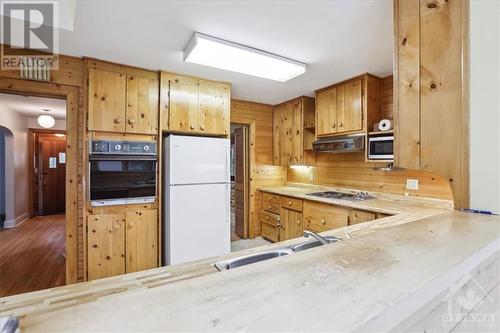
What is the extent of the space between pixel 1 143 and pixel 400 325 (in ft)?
22.6

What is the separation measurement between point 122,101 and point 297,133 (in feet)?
8.33

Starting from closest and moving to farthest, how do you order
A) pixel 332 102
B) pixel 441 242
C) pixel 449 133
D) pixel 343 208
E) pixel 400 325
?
pixel 400 325, pixel 441 242, pixel 449 133, pixel 343 208, pixel 332 102

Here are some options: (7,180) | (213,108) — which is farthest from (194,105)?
(7,180)

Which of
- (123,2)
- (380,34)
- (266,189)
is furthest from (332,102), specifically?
(123,2)

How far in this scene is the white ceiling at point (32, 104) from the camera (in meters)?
3.88

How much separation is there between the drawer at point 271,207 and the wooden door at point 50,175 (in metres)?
5.26

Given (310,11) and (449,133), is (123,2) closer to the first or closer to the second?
(310,11)

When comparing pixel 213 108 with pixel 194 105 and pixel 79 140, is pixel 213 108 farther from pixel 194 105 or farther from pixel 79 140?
pixel 79 140

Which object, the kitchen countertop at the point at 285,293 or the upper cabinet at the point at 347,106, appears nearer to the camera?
the kitchen countertop at the point at 285,293

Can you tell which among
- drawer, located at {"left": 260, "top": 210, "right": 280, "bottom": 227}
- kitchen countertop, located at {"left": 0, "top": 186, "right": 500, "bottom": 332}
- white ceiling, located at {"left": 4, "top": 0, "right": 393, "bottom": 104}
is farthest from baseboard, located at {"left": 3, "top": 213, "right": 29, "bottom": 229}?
kitchen countertop, located at {"left": 0, "top": 186, "right": 500, "bottom": 332}

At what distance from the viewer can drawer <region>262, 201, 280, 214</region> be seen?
3818 mm

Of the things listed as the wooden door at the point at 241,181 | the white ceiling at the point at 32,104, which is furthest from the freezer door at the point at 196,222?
the white ceiling at the point at 32,104

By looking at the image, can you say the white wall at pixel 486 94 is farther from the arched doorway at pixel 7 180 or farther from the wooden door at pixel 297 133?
the arched doorway at pixel 7 180

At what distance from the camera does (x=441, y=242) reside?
90 cm
